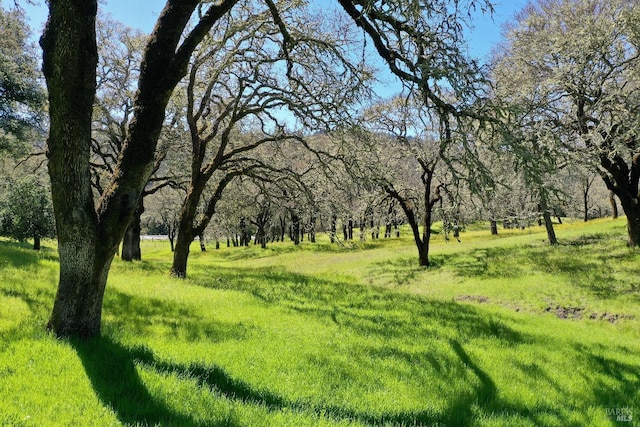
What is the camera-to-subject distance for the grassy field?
3855 millimetres

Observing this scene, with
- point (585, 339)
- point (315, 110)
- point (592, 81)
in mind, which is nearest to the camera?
point (585, 339)

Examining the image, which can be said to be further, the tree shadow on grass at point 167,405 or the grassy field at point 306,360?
the grassy field at point 306,360

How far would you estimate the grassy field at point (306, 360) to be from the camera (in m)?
3.86

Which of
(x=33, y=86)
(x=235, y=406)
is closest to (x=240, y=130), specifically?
(x=33, y=86)

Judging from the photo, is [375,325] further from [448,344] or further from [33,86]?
[33,86]

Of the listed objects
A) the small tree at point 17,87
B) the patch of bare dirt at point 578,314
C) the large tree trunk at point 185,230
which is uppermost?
the small tree at point 17,87

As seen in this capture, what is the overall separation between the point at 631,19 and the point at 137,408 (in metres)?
17.7

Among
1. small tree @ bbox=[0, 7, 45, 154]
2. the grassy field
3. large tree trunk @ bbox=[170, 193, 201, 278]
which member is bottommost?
the grassy field

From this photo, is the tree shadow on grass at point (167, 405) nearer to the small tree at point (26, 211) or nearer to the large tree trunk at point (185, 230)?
the large tree trunk at point (185, 230)

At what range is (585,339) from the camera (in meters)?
10.2

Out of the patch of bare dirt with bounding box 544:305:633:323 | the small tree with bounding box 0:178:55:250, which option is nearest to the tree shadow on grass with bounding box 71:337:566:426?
the patch of bare dirt with bounding box 544:305:633:323

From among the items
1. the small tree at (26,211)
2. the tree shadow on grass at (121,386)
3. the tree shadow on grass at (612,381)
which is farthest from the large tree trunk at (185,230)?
the small tree at (26,211)

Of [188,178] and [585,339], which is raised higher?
[188,178]

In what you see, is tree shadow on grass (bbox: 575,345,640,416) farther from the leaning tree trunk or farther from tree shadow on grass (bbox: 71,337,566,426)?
the leaning tree trunk
